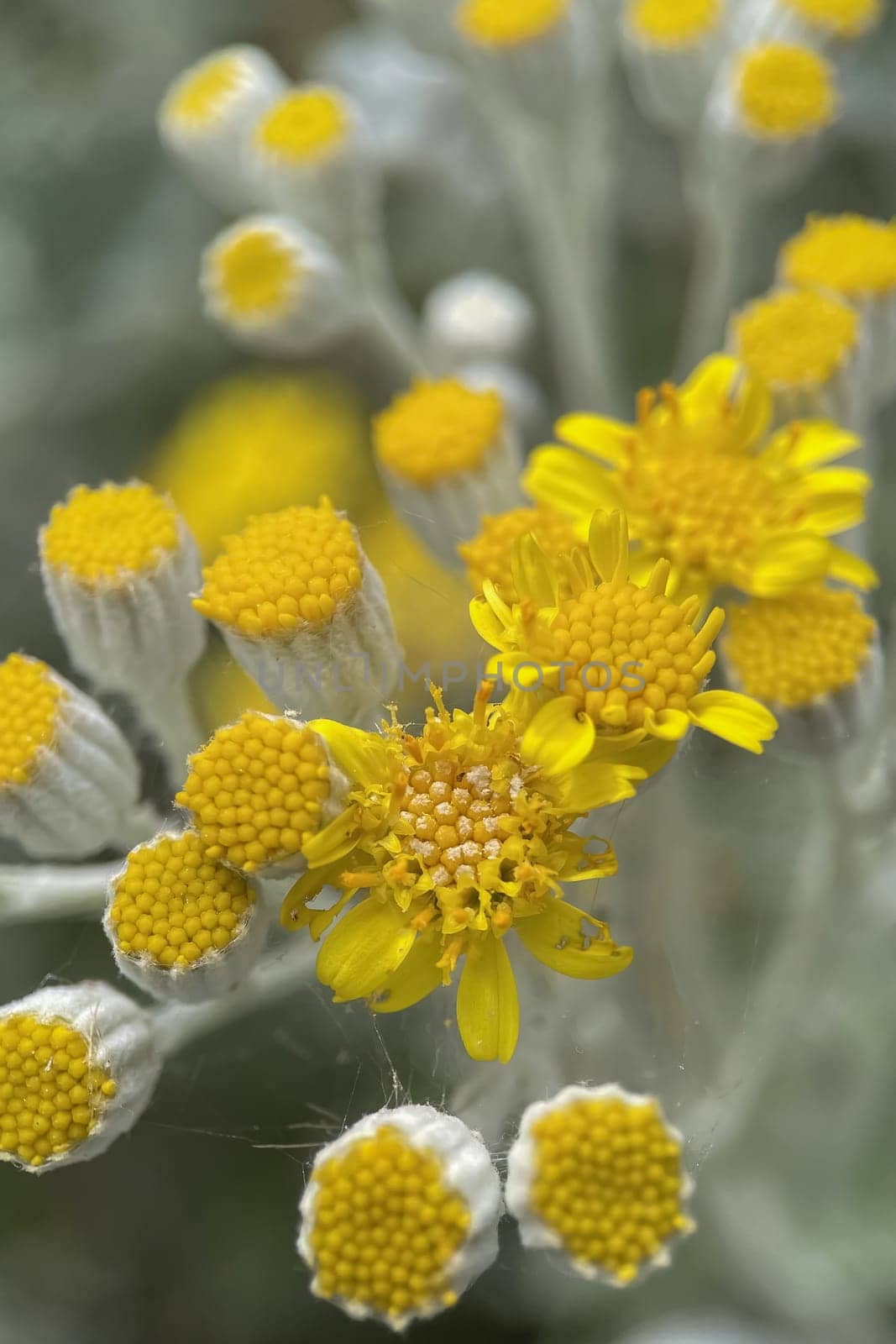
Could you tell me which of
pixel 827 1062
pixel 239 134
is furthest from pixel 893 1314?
pixel 239 134

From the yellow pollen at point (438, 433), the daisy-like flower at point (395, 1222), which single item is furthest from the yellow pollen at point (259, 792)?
the yellow pollen at point (438, 433)

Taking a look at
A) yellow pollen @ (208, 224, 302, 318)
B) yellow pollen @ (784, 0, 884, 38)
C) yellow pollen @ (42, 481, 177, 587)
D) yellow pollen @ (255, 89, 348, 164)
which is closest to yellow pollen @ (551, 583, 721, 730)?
yellow pollen @ (42, 481, 177, 587)

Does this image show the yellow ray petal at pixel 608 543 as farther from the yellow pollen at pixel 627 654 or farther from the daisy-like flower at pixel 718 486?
the daisy-like flower at pixel 718 486

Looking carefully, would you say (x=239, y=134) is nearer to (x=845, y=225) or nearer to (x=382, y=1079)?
(x=845, y=225)

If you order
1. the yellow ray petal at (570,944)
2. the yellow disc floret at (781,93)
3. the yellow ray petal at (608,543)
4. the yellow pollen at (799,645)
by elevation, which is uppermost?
the yellow disc floret at (781,93)

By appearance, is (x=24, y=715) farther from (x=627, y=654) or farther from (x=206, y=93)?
(x=206, y=93)

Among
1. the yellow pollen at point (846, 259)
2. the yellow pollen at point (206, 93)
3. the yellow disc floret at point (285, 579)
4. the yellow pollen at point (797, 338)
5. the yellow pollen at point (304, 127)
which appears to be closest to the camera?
the yellow disc floret at point (285, 579)

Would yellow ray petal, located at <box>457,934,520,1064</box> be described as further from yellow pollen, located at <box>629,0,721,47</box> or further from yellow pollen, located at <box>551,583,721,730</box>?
yellow pollen, located at <box>629,0,721,47</box>

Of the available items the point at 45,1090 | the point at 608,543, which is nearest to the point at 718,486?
the point at 608,543
